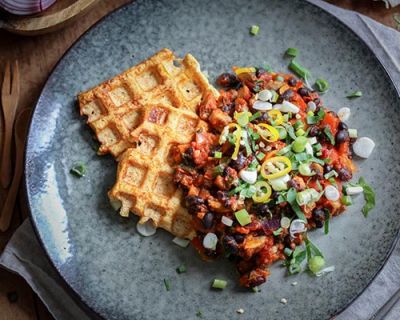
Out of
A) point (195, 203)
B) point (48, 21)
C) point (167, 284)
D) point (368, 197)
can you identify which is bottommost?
point (167, 284)

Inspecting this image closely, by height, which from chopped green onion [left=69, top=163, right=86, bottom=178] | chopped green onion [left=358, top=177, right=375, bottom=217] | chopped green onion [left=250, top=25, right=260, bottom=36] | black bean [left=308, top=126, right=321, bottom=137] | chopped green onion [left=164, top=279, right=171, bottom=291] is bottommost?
chopped green onion [left=164, top=279, right=171, bottom=291]

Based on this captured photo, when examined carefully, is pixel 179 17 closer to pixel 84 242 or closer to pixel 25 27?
pixel 25 27

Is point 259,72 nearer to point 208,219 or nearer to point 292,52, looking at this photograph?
point 292,52

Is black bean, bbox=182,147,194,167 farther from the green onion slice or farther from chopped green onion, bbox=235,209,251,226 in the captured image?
the green onion slice

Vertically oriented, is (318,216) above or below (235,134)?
below

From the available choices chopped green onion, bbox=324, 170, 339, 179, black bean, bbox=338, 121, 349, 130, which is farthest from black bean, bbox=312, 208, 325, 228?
black bean, bbox=338, 121, 349, 130

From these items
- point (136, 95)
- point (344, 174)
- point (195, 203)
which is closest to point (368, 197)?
point (344, 174)

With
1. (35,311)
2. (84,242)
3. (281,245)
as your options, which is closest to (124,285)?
(84,242)
